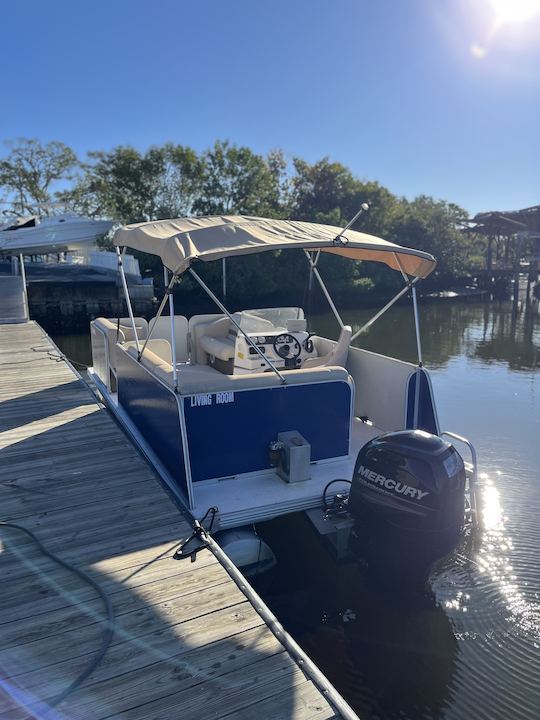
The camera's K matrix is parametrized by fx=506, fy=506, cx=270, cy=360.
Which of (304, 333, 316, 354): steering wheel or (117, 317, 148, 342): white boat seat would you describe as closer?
(304, 333, 316, 354): steering wheel

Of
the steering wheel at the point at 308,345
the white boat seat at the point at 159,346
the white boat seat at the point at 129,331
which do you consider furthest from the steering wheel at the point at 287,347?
the white boat seat at the point at 129,331

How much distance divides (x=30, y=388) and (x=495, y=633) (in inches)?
242

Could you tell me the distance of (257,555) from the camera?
12.7 feet

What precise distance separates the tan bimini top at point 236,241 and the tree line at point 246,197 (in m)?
18.5

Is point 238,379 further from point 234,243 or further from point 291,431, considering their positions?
point 234,243

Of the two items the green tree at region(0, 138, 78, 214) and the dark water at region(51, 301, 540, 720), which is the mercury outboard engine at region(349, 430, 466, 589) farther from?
the green tree at region(0, 138, 78, 214)

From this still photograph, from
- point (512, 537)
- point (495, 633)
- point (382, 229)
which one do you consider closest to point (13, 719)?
point (495, 633)

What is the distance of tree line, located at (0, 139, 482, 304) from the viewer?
85.3 feet

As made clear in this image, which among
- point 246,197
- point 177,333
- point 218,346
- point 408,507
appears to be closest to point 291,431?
point 408,507

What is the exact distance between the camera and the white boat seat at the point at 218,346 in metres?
6.19

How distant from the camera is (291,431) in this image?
4.37 m

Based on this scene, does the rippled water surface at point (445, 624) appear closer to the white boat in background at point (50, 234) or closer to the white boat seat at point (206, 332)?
the white boat seat at point (206, 332)

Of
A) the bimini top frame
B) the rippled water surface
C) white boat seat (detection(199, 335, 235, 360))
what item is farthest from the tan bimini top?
the rippled water surface

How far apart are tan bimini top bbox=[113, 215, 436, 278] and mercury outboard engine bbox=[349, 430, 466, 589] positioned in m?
1.75
